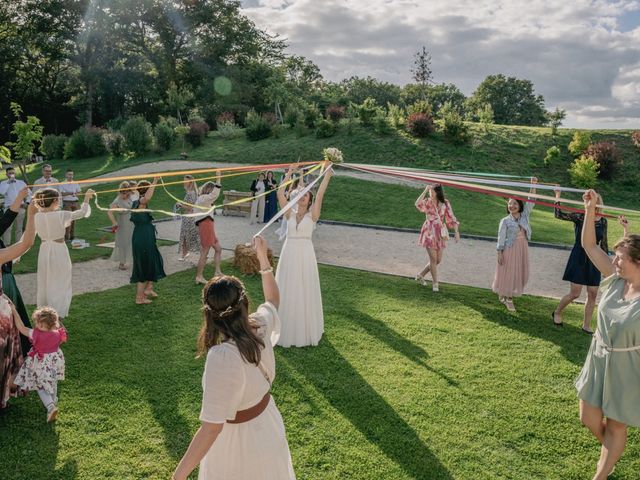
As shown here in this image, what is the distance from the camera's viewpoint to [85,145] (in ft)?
112

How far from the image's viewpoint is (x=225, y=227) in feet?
53.0

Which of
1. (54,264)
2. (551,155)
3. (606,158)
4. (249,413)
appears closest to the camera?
(249,413)

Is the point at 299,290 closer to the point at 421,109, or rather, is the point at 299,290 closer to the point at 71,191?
the point at 71,191

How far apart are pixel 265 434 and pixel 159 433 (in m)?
2.33

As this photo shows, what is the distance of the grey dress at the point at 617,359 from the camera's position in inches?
141

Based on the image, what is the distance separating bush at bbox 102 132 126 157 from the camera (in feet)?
104

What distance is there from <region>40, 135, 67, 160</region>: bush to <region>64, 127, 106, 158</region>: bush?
2192 millimetres

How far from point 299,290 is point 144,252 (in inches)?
120

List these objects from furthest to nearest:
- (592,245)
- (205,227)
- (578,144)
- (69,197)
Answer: (578,144)
(69,197)
(205,227)
(592,245)

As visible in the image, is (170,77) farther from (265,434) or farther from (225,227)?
(265,434)

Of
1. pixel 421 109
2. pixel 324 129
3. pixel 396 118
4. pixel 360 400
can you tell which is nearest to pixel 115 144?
pixel 324 129

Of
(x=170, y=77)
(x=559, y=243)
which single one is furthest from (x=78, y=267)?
(x=170, y=77)

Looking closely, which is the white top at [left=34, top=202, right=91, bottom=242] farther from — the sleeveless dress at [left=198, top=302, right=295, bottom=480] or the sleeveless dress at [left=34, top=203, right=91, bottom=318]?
the sleeveless dress at [left=198, top=302, right=295, bottom=480]

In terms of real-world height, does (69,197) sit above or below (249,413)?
above
